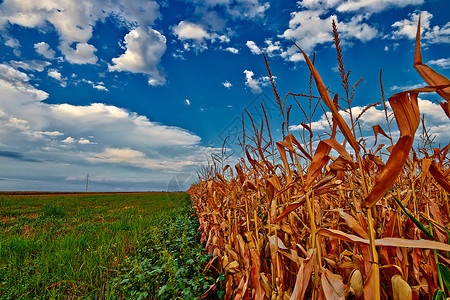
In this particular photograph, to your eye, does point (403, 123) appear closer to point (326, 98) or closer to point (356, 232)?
point (326, 98)

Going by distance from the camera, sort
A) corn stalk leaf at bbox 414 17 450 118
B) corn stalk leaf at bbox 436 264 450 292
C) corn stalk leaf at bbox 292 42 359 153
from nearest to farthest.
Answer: corn stalk leaf at bbox 414 17 450 118 → corn stalk leaf at bbox 292 42 359 153 → corn stalk leaf at bbox 436 264 450 292

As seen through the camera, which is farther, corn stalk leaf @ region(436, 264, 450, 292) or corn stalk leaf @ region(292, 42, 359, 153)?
corn stalk leaf @ region(436, 264, 450, 292)

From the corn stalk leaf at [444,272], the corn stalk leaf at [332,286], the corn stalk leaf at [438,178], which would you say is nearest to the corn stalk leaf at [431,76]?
the corn stalk leaf at [438,178]

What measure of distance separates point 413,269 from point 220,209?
2.29 meters

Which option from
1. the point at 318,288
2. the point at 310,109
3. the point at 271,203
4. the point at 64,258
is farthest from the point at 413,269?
the point at 64,258

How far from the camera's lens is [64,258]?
441 centimetres

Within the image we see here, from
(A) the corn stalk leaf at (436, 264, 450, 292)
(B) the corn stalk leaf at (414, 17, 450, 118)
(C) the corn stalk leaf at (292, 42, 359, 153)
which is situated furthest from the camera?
(A) the corn stalk leaf at (436, 264, 450, 292)

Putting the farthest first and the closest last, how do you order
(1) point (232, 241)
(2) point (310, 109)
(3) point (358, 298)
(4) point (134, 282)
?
(4) point (134, 282) → (1) point (232, 241) → (2) point (310, 109) → (3) point (358, 298)

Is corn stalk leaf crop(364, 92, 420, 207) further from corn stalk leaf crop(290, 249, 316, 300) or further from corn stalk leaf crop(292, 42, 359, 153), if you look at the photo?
corn stalk leaf crop(290, 249, 316, 300)

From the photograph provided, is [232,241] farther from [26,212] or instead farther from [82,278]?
[26,212]

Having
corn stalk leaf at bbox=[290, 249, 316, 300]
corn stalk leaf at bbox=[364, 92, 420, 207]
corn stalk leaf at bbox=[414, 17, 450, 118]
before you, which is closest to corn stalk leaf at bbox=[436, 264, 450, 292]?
corn stalk leaf at bbox=[290, 249, 316, 300]

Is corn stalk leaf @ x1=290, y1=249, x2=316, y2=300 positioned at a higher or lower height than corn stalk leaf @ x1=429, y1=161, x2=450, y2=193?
lower

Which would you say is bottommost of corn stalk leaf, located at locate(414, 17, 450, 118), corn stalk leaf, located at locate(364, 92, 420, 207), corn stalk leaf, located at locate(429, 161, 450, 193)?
corn stalk leaf, located at locate(429, 161, 450, 193)

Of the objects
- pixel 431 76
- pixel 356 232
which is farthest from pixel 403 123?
pixel 356 232
